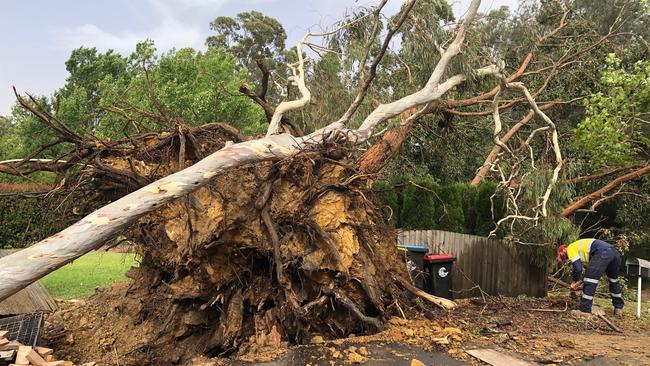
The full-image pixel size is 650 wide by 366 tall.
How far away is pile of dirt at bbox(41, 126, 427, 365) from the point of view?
219 inches

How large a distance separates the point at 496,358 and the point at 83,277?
359 inches

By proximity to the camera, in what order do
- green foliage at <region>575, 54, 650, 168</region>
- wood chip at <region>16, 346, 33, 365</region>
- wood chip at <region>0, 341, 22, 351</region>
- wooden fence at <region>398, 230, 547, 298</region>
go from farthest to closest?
1. green foliage at <region>575, 54, 650, 168</region>
2. wooden fence at <region>398, 230, 547, 298</region>
3. wood chip at <region>0, 341, 22, 351</region>
4. wood chip at <region>16, 346, 33, 365</region>

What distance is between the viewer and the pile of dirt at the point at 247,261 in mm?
5562

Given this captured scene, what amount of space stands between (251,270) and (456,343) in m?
2.58

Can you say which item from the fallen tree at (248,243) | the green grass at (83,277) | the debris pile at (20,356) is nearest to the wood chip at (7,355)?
the debris pile at (20,356)

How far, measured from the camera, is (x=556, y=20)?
1363 centimetres

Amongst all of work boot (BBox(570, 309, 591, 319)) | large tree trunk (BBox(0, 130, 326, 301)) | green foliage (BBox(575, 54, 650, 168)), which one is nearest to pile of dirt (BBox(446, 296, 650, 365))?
work boot (BBox(570, 309, 591, 319))

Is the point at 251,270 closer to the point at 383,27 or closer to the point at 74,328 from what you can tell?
the point at 74,328

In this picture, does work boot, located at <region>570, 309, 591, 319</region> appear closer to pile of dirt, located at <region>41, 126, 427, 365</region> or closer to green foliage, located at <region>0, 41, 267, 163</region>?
pile of dirt, located at <region>41, 126, 427, 365</region>

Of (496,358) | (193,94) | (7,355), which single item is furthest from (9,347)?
(193,94)

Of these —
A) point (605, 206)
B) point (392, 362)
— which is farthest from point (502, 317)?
point (605, 206)

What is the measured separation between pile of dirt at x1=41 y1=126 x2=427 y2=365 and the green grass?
1706 millimetres

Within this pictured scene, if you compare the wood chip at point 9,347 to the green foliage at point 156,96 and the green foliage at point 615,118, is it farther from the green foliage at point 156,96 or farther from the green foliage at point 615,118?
the green foliage at point 615,118

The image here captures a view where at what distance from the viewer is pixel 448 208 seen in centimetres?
1062
